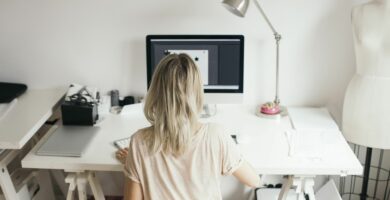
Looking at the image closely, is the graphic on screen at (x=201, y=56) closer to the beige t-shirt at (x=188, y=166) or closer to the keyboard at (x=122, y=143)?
the keyboard at (x=122, y=143)

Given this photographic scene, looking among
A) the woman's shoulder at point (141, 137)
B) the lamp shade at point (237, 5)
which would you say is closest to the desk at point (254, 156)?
the woman's shoulder at point (141, 137)

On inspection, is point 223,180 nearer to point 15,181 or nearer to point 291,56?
point 291,56

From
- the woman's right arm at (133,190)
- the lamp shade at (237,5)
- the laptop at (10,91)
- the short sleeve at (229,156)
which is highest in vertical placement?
the lamp shade at (237,5)

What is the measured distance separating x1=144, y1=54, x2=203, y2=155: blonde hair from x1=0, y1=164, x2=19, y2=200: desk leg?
0.99 metres

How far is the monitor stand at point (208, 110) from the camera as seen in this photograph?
8.04 ft

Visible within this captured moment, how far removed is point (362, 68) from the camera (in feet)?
7.17

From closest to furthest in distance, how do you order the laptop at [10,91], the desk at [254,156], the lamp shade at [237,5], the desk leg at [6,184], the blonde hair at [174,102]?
the blonde hair at [174,102] → the desk at [254,156] → the lamp shade at [237,5] → the desk leg at [6,184] → the laptop at [10,91]

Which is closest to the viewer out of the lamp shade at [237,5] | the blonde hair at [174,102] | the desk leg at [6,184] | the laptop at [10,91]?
the blonde hair at [174,102]

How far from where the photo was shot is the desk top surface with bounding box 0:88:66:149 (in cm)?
200

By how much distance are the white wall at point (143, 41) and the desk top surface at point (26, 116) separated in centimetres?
11

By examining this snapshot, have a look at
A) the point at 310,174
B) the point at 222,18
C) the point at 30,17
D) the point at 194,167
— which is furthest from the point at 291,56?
the point at 30,17

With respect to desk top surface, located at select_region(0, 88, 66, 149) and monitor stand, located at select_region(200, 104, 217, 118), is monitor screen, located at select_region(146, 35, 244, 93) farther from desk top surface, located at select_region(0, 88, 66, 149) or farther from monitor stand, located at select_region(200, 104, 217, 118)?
desk top surface, located at select_region(0, 88, 66, 149)

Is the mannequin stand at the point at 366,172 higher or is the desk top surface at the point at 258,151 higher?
the desk top surface at the point at 258,151

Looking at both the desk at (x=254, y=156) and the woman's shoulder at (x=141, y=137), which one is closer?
the woman's shoulder at (x=141, y=137)
